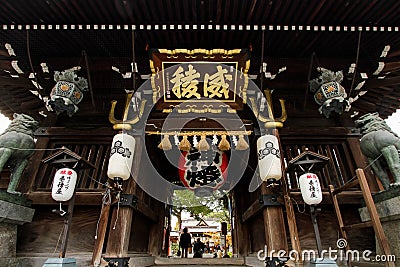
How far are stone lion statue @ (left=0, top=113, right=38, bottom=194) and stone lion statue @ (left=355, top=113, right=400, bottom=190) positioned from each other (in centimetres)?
677

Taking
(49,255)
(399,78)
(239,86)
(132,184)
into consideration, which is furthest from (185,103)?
(399,78)

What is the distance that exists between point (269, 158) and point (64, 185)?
3.68m

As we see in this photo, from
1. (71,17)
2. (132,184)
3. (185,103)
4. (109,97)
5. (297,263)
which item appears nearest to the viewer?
(297,263)

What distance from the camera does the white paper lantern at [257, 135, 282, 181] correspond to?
181 inches

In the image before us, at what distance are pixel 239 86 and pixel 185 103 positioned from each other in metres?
1.26

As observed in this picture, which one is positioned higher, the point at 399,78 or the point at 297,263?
the point at 399,78

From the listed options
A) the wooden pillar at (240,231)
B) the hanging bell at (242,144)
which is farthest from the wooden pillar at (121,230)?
the wooden pillar at (240,231)

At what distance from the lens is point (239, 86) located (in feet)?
17.5

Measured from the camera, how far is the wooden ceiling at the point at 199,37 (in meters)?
4.48

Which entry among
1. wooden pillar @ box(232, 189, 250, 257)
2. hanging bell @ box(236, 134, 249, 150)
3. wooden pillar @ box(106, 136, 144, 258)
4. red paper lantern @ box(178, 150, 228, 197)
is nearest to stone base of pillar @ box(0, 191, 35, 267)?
wooden pillar @ box(106, 136, 144, 258)

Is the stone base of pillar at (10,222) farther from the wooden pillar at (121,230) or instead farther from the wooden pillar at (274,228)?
the wooden pillar at (274,228)

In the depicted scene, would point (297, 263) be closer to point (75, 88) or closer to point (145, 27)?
point (145, 27)

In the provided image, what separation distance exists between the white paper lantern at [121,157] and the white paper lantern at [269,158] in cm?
262

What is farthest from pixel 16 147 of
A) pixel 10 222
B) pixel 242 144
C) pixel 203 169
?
pixel 242 144
